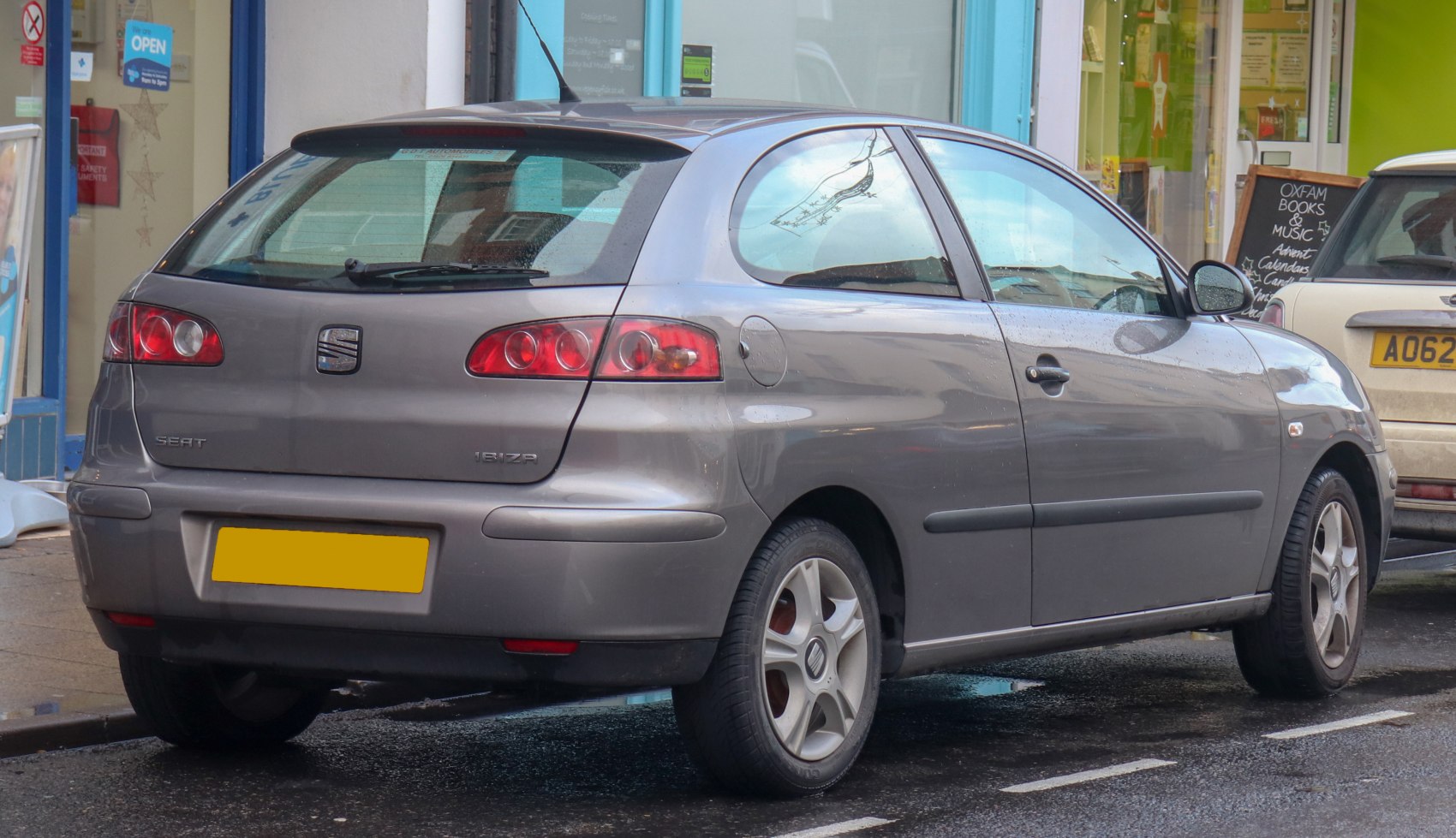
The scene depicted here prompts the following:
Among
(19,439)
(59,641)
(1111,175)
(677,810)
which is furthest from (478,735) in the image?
(1111,175)

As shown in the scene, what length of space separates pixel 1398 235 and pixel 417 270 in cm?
522

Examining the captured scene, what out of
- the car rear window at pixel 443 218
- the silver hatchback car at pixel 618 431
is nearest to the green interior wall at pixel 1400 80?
the silver hatchback car at pixel 618 431

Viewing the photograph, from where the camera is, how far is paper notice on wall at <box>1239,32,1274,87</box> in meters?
17.2

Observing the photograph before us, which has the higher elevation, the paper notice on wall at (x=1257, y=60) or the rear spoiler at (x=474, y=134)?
the paper notice on wall at (x=1257, y=60)

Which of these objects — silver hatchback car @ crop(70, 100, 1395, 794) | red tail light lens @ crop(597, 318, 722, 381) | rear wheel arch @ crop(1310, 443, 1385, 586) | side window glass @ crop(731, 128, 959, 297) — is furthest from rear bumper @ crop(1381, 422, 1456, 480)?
red tail light lens @ crop(597, 318, 722, 381)

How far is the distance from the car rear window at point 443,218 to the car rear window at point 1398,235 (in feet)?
15.2

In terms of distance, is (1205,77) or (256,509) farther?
(1205,77)

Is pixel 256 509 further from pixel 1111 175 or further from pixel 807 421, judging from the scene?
pixel 1111 175

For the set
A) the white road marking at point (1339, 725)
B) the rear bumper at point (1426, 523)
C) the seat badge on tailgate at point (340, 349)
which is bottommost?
the white road marking at point (1339, 725)

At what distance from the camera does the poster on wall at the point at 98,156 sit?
9.97 m

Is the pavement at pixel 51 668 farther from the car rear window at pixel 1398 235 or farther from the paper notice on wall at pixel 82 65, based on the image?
the car rear window at pixel 1398 235

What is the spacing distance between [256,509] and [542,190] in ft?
3.04

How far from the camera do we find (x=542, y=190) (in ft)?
15.7

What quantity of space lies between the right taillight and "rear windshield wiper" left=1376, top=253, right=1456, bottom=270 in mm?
4876
